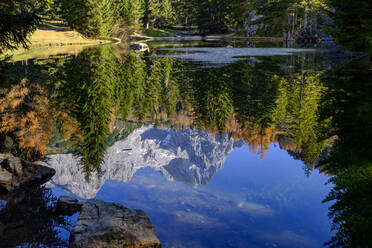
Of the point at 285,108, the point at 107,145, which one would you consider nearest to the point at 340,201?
the point at 107,145

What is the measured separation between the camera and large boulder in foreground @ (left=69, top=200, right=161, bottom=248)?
19.1ft

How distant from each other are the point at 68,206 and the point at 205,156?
5509mm

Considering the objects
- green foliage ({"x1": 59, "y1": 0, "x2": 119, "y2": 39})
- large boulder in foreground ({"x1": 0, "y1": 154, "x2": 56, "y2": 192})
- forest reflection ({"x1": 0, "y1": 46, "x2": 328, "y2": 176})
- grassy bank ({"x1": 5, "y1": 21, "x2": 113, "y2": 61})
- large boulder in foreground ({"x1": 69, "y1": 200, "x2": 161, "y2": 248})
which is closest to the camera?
large boulder in foreground ({"x1": 69, "y1": 200, "x2": 161, "y2": 248})

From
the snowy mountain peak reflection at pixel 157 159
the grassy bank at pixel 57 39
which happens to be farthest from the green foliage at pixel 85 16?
the snowy mountain peak reflection at pixel 157 159

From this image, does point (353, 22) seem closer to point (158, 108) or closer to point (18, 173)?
point (158, 108)

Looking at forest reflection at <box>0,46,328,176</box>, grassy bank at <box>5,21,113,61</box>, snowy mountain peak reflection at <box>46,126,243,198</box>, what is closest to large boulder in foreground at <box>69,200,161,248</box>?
snowy mountain peak reflection at <box>46,126,243,198</box>

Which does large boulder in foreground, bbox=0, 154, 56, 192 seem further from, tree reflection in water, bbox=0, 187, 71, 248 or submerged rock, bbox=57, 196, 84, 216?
submerged rock, bbox=57, 196, 84, 216

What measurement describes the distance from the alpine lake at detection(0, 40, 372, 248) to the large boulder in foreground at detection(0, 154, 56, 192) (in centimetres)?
36

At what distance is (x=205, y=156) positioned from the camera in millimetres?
11750

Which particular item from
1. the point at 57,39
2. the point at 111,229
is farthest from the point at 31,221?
the point at 57,39

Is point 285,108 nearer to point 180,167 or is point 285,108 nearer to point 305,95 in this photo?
point 305,95

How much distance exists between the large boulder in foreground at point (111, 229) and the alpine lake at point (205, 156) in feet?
1.33

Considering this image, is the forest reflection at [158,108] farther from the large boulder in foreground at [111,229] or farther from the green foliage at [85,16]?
the green foliage at [85,16]

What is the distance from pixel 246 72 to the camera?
2861 centimetres
